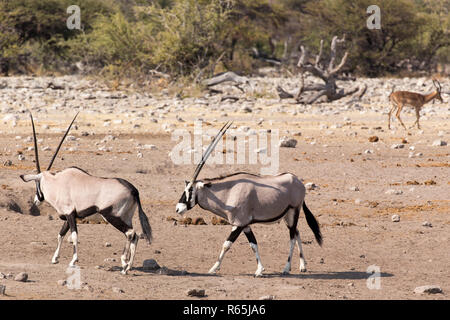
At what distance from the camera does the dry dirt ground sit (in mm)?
5875

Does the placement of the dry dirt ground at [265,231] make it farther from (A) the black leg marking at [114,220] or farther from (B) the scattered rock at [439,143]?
(A) the black leg marking at [114,220]

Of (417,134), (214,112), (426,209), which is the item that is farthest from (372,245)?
(214,112)

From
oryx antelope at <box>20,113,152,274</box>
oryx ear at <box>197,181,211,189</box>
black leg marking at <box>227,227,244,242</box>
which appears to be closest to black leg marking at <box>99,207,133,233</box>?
oryx antelope at <box>20,113,152,274</box>

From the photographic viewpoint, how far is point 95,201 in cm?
618

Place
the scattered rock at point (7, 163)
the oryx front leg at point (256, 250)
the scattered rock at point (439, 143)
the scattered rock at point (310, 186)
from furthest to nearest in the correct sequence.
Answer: the scattered rock at point (439, 143)
the scattered rock at point (7, 163)
the scattered rock at point (310, 186)
the oryx front leg at point (256, 250)

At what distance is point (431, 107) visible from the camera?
19719 mm

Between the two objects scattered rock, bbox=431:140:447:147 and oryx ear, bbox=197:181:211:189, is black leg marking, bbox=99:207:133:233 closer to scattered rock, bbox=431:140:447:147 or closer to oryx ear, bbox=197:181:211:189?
oryx ear, bbox=197:181:211:189

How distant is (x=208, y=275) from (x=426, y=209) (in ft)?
13.0

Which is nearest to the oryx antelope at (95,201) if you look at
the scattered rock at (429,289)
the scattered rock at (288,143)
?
the scattered rock at (429,289)

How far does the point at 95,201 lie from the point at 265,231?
8.49 feet

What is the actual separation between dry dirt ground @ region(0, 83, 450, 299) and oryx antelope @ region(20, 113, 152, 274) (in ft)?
0.94

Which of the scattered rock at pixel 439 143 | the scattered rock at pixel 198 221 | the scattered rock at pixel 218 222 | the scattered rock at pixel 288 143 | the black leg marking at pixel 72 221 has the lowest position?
the scattered rock at pixel 439 143

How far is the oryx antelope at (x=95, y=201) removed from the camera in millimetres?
6125

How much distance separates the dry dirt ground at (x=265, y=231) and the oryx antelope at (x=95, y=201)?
29 cm
